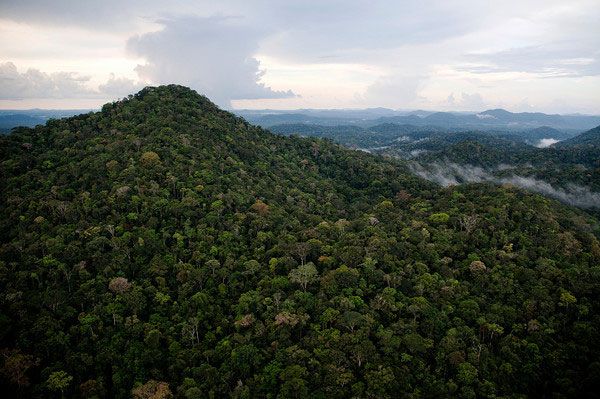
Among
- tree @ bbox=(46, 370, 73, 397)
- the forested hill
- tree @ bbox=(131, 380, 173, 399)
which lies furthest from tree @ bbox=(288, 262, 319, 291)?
tree @ bbox=(46, 370, 73, 397)

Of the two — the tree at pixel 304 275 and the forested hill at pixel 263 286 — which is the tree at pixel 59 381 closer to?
the forested hill at pixel 263 286

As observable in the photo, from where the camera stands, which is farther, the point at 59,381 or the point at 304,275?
the point at 304,275

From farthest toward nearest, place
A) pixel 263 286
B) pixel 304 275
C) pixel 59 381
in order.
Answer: pixel 304 275 < pixel 263 286 < pixel 59 381

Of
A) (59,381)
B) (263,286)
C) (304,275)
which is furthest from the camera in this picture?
(304,275)

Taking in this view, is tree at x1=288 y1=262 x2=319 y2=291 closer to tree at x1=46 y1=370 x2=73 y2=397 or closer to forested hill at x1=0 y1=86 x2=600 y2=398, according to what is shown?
forested hill at x1=0 y1=86 x2=600 y2=398

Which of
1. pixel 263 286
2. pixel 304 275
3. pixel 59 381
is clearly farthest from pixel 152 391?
pixel 304 275

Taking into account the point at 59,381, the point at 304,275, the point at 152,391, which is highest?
the point at 304,275

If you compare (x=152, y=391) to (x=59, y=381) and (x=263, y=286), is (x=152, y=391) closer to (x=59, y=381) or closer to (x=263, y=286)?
(x=59, y=381)

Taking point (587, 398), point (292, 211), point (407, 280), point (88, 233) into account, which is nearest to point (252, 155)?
point (292, 211)

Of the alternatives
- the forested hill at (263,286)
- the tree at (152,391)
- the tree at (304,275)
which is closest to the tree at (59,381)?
the forested hill at (263,286)
